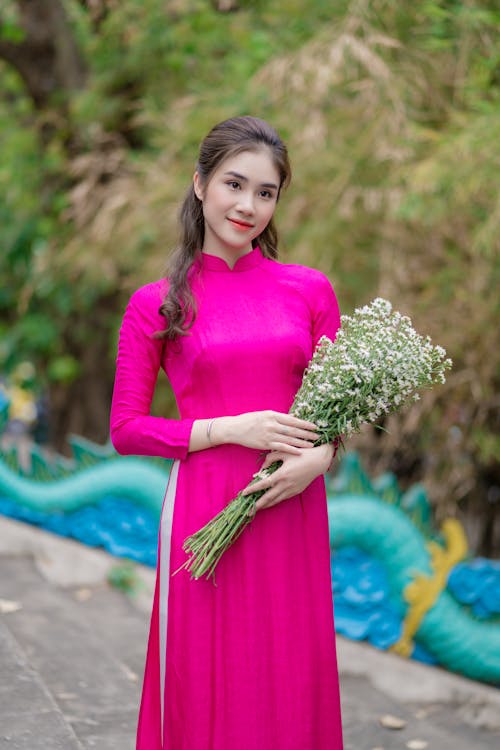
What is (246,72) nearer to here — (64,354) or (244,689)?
(64,354)

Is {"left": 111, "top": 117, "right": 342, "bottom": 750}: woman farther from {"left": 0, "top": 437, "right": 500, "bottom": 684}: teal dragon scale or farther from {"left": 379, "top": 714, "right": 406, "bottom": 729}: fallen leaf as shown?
{"left": 0, "top": 437, "right": 500, "bottom": 684}: teal dragon scale

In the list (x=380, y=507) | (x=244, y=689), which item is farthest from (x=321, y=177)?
(x=244, y=689)

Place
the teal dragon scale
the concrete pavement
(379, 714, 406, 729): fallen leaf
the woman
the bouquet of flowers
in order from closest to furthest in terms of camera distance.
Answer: the bouquet of flowers
the woman
the concrete pavement
(379, 714, 406, 729): fallen leaf
the teal dragon scale

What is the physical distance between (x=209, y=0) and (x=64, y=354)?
2648 millimetres

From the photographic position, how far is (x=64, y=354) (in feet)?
23.1

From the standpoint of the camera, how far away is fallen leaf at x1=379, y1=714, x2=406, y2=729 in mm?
3250

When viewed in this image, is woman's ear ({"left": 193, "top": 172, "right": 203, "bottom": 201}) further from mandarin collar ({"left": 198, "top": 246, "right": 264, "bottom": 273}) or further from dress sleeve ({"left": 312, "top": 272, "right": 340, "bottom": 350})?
dress sleeve ({"left": 312, "top": 272, "right": 340, "bottom": 350})

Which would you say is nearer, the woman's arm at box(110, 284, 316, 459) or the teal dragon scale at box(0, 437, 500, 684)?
the woman's arm at box(110, 284, 316, 459)

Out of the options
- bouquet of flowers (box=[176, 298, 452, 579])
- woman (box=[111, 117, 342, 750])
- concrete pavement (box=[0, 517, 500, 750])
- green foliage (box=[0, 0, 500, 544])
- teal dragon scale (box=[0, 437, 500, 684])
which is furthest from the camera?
green foliage (box=[0, 0, 500, 544])

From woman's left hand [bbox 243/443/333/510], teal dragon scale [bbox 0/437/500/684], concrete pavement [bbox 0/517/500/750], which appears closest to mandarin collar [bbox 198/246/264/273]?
woman's left hand [bbox 243/443/333/510]

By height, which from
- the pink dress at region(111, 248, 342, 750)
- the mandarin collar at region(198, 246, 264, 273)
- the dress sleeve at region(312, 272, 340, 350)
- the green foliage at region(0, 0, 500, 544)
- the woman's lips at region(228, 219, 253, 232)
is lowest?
the pink dress at region(111, 248, 342, 750)

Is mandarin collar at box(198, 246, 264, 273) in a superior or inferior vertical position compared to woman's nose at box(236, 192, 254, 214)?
inferior

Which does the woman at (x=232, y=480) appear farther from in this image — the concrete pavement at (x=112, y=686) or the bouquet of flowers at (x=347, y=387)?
the concrete pavement at (x=112, y=686)

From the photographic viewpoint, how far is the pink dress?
6.61ft
